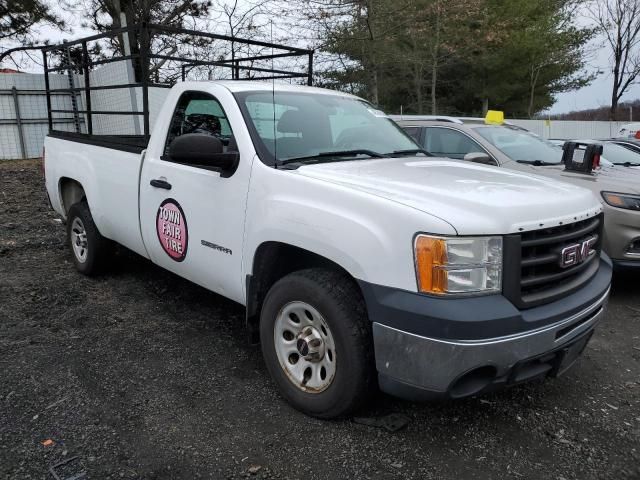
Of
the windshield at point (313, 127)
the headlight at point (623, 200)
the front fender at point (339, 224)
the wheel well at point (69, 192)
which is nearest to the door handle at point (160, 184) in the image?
the windshield at point (313, 127)

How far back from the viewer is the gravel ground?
102 inches

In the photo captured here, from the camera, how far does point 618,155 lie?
8.77m

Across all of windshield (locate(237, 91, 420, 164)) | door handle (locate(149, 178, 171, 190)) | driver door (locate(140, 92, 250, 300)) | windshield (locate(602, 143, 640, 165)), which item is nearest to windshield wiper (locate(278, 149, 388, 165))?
windshield (locate(237, 91, 420, 164))

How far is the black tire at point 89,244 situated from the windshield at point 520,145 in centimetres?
440

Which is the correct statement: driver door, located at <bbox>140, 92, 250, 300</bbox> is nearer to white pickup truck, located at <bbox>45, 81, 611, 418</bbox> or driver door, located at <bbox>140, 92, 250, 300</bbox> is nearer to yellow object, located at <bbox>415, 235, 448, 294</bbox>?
white pickup truck, located at <bbox>45, 81, 611, 418</bbox>

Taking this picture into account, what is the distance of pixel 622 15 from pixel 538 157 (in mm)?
24655

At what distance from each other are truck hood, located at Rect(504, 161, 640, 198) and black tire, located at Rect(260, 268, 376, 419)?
3.48 meters

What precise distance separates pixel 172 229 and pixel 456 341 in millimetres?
2316

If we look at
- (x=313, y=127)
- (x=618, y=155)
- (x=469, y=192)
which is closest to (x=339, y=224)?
(x=469, y=192)

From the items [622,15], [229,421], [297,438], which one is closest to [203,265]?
[229,421]

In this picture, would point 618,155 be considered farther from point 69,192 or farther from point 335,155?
point 69,192

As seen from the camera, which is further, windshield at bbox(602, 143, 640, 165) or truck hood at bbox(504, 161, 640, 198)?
windshield at bbox(602, 143, 640, 165)

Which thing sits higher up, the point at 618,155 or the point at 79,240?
the point at 618,155

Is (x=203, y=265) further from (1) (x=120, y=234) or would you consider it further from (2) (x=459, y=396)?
(2) (x=459, y=396)
